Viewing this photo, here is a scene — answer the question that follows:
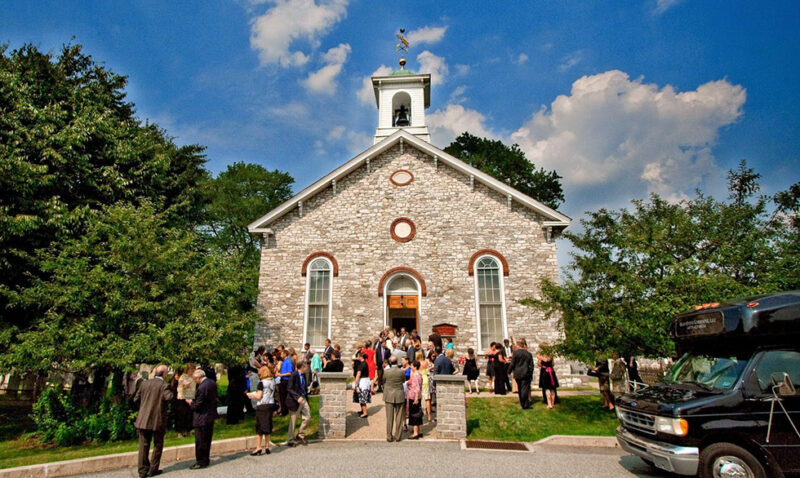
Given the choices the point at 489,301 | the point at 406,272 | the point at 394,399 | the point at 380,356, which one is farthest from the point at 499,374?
the point at 406,272

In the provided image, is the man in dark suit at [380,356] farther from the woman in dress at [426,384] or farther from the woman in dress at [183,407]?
the woman in dress at [183,407]

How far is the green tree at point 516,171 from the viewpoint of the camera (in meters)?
35.4

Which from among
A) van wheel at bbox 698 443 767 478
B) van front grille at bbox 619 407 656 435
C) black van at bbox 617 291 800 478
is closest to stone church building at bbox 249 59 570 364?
van front grille at bbox 619 407 656 435

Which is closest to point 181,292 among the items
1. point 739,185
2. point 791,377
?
point 791,377

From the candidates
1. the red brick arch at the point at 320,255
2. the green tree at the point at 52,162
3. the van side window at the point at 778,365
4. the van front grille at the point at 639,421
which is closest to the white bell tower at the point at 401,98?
the red brick arch at the point at 320,255

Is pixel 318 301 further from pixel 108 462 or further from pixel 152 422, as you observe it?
pixel 152 422

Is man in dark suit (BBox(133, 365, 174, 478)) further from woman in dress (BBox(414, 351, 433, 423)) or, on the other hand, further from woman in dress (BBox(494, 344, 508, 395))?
woman in dress (BBox(494, 344, 508, 395))

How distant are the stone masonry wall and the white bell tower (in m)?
4.10

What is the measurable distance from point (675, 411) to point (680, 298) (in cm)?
524

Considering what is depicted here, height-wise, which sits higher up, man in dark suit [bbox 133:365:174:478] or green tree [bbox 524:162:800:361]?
green tree [bbox 524:162:800:361]

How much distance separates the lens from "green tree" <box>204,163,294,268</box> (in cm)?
3359

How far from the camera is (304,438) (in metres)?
10.2

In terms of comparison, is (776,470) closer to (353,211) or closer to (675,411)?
(675,411)

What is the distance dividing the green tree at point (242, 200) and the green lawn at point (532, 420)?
24.1 metres
